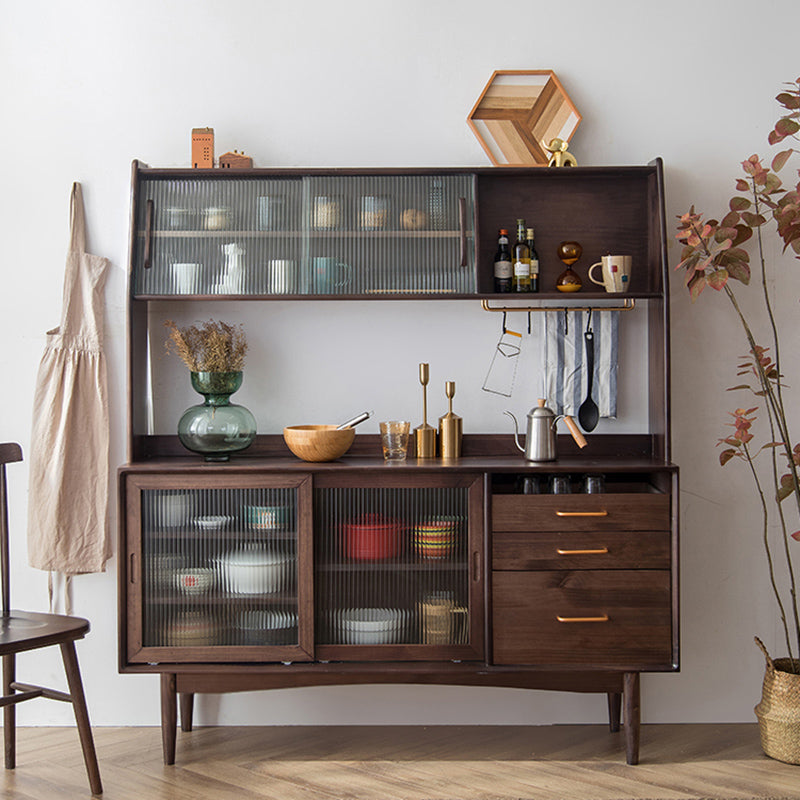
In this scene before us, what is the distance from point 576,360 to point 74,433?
6.18 feet

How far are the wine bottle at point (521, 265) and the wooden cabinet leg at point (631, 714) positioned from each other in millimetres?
1367

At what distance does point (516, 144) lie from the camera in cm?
321

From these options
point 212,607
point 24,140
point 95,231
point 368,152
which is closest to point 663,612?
point 212,607

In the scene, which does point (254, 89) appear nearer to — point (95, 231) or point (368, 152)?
point (368, 152)

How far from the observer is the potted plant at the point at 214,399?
3.03m

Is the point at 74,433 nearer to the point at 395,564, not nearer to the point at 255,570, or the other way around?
the point at 255,570

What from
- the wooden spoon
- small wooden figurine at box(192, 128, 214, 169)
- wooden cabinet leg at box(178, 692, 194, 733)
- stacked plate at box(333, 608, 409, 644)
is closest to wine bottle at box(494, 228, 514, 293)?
the wooden spoon

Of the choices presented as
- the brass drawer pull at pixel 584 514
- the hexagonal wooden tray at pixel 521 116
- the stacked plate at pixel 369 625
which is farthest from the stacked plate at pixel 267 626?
the hexagonal wooden tray at pixel 521 116

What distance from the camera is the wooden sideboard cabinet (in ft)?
9.28

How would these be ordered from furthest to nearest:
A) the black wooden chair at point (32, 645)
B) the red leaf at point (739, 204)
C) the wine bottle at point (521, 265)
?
the wine bottle at point (521, 265), the red leaf at point (739, 204), the black wooden chair at point (32, 645)

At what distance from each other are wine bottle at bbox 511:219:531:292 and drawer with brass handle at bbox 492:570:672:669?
1.01 meters

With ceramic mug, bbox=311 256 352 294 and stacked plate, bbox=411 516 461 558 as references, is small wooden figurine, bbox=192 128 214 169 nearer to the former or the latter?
ceramic mug, bbox=311 256 352 294

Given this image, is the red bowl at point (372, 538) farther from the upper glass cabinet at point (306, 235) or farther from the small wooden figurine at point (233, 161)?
the small wooden figurine at point (233, 161)

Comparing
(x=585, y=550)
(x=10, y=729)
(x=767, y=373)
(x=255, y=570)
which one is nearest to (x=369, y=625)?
(x=255, y=570)
